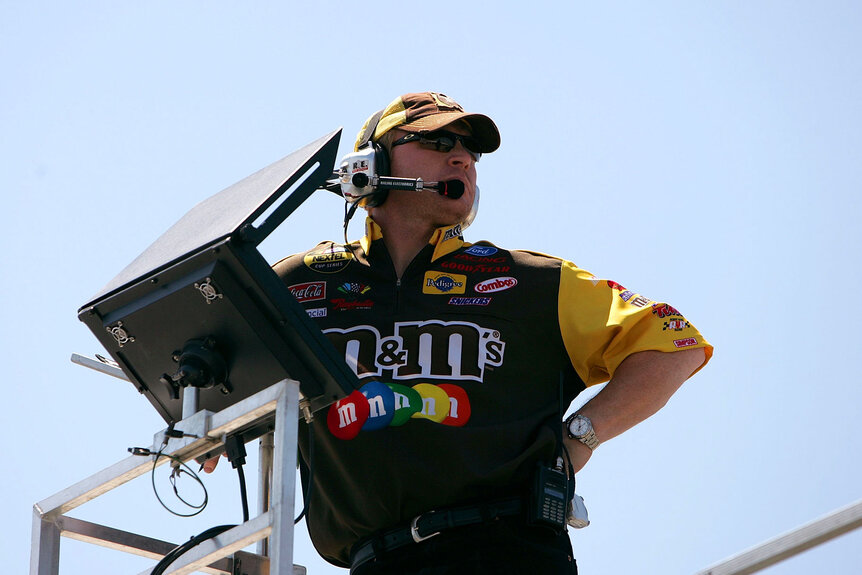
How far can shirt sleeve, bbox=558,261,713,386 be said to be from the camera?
3.79 m

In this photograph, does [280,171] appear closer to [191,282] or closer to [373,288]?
[191,282]

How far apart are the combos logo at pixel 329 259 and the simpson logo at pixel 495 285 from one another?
1.44 feet

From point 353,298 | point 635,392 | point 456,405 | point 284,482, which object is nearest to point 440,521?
point 456,405

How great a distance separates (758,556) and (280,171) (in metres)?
1.51

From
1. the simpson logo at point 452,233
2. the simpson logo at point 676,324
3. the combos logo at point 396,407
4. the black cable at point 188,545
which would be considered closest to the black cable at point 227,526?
the black cable at point 188,545

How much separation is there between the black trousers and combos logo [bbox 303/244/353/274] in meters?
0.97

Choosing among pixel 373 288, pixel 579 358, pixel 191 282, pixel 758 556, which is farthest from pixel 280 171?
pixel 758 556

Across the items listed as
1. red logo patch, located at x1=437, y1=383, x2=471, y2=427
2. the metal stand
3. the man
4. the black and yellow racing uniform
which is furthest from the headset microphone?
the metal stand

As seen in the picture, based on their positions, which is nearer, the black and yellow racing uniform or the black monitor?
the black monitor

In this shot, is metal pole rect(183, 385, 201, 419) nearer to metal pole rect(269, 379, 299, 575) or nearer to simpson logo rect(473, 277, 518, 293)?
metal pole rect(269, 379, 299, 575)

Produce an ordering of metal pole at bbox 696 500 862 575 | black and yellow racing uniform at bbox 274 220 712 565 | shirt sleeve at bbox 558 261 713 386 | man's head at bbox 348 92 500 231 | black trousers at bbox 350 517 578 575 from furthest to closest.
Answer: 1. man's head at bbox 348 92 500 231
2. shirt sleeve at bbox 558 261 713 386
3. black and yellow racing uniform at bbox 274 220 712 565
4. black trousers at bbox 350 517 578 575
5. metal pole at bbox 696 500 862 575

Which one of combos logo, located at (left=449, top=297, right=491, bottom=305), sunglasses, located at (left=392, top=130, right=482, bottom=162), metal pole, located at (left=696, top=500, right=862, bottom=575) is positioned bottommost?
metal pole, located at (left=696, top=500, right=862, bottom=575)

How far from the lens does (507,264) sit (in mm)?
4008

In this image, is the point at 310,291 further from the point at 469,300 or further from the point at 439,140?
the point at 439,140
